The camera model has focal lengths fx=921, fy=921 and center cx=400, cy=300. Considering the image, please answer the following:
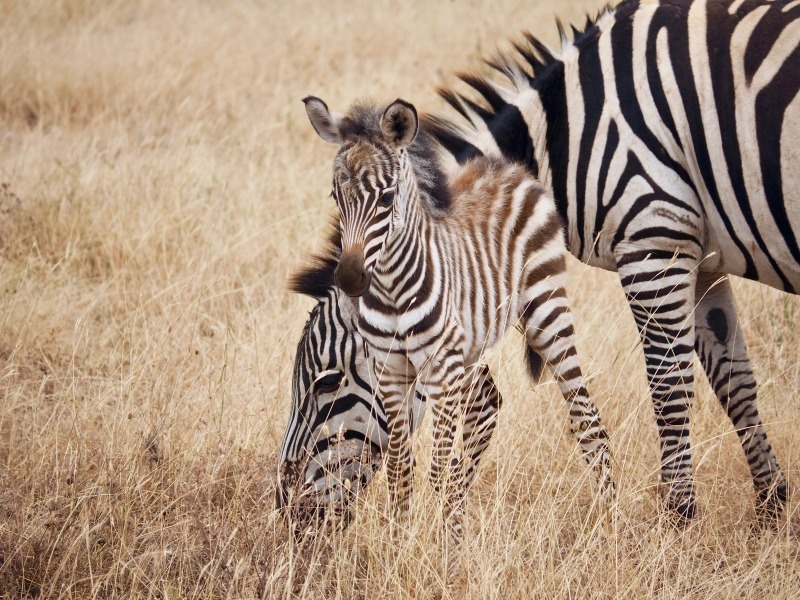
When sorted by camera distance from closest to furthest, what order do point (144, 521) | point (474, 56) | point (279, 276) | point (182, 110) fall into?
point (144, 521)
point (279, 276)
point (182, 110)
point (474, 56)

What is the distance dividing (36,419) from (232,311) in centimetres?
178

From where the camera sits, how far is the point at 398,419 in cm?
400

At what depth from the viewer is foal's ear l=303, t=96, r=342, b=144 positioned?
3.88 meters

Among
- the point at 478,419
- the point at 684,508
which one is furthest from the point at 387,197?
the point at 684,508

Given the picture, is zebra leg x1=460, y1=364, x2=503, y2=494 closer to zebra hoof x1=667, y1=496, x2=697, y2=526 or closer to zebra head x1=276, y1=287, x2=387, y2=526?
zebra head x1=276, y1=287, x2=387, y2=526

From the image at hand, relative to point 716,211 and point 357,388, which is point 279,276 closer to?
point 357,388

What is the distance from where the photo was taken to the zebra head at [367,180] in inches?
143

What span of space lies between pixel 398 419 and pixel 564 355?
3.00 ft

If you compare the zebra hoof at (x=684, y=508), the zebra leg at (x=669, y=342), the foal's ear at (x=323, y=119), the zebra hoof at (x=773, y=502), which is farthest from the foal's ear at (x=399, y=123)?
the zebra hoof at (x=773, y=502)

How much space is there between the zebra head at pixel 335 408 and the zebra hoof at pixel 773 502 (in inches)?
69.0

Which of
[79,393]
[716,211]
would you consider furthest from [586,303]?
[79,393]

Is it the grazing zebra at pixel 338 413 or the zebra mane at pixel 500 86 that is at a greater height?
the zebra mane at pixel 500 86

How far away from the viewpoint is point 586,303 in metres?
6.55

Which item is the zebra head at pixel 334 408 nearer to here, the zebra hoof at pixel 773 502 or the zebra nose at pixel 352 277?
the zebra nose at pixel 352 277
